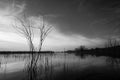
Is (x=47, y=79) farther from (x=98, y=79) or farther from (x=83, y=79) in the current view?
(x=98, y=79)

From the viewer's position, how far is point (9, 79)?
1004 centimetres

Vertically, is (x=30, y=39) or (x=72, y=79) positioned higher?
(x=30, y=39)

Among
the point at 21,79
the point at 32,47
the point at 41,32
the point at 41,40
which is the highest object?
the point at 41,32

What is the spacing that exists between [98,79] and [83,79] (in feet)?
4.83

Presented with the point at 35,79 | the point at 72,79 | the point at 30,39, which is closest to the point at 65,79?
the point at 72,79

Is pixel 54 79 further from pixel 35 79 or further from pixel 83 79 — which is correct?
pixel 83 79

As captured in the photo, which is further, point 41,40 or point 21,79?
point 21,79

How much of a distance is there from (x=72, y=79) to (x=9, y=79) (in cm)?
704

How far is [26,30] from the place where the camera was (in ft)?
22.7

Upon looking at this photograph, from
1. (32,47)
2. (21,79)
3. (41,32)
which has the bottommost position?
(21,79)

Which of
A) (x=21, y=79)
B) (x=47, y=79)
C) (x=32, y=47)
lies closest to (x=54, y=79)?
(x=47, y=79)

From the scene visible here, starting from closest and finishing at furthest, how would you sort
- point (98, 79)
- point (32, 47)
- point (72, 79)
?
point (32, 47) < point (98, 79) < point (72, 79)

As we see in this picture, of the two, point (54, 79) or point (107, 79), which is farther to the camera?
point (54, 79)

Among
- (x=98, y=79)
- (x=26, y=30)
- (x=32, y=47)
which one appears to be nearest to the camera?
(x=26, y=30)
